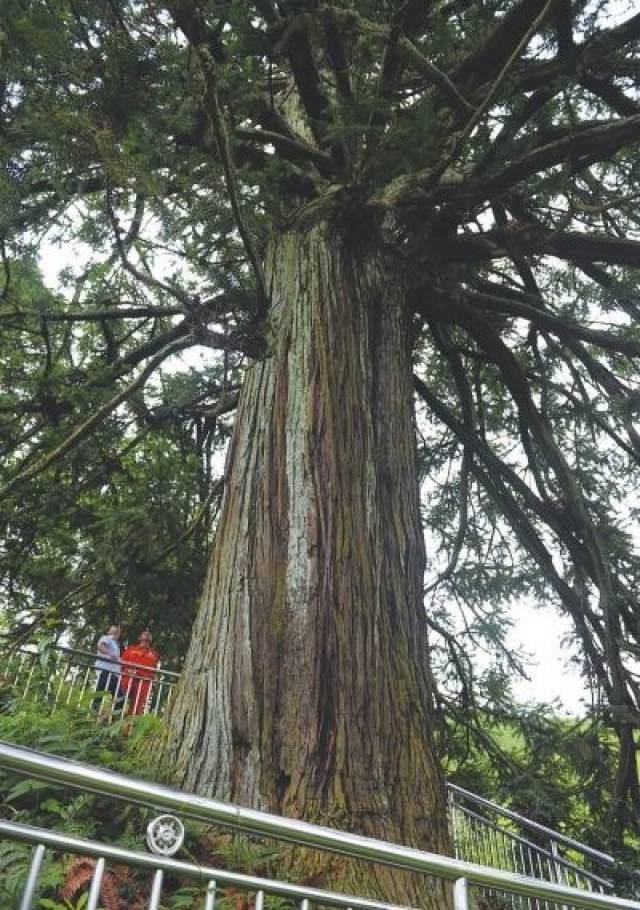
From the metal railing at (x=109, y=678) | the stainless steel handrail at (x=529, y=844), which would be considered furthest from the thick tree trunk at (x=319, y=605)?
the metal railing at (x=109, y=678)

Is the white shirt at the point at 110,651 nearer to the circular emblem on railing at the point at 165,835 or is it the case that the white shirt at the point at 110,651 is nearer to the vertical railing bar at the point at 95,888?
the circular emblem on railing at the point at 165,835

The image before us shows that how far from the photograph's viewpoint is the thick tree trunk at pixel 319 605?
9.75 feet

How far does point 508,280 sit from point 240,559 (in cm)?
483

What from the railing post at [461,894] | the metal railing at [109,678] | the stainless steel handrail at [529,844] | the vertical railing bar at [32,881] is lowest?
the vertical railing bar at [32,881]

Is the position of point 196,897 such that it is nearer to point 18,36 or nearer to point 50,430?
point 18,36

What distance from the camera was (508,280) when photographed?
7301 mm

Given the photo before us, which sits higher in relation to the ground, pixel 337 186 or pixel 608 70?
pixel 608 70

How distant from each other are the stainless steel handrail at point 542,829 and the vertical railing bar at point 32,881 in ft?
15.1

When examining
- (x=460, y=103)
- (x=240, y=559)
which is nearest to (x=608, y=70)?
(x=460, y=103)

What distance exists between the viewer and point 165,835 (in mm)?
1792

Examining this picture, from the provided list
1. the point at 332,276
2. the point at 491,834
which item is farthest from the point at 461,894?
the point at 491,834

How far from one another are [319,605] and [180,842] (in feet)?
5.71

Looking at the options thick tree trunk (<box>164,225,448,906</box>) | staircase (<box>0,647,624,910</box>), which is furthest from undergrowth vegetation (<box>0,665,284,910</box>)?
staircase (<box>0,647,624,910</box>)

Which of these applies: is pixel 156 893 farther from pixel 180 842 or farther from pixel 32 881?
pixel 32 881
